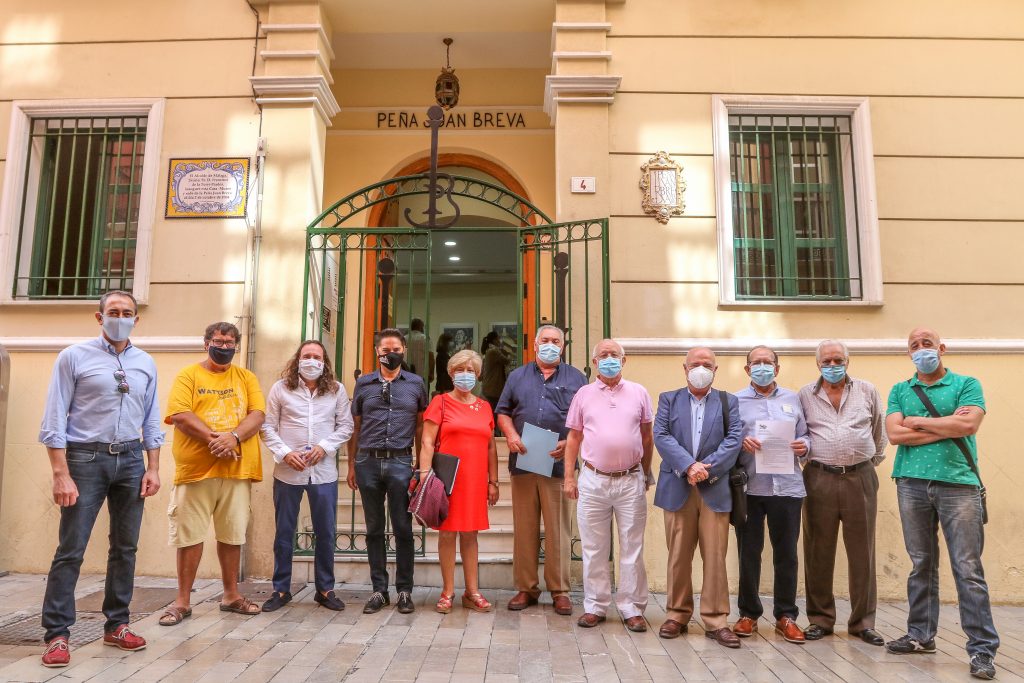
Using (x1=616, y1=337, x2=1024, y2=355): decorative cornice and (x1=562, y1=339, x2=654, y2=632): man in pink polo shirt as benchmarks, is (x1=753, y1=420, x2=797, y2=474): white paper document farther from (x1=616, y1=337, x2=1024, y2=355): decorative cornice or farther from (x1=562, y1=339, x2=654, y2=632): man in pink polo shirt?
(x1=616, y1=337, x2=1024, y2=355): decorative cornice

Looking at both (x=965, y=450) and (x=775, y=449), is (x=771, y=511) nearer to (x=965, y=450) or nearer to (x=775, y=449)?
(x=775, y=449)

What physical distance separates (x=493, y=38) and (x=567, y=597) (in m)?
5.57

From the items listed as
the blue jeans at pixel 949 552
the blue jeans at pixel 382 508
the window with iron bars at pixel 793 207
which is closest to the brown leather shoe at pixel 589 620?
the blue jeans at pixel 382 508

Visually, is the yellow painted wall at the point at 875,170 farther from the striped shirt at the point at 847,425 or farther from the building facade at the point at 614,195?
the striped shirt at the point at 847,425

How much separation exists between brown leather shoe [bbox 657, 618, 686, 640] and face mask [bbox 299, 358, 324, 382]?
2.81 meters

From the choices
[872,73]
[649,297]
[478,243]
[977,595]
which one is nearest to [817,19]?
[872,73]

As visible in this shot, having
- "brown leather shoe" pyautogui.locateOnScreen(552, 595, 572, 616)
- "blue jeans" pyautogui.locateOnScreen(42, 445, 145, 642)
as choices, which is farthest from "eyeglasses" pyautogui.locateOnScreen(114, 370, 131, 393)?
"brown leather shoe" pyautogui.locateOnScreen(552, 595, 572, 616)

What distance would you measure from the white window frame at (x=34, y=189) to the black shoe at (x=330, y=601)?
3034 millimetres

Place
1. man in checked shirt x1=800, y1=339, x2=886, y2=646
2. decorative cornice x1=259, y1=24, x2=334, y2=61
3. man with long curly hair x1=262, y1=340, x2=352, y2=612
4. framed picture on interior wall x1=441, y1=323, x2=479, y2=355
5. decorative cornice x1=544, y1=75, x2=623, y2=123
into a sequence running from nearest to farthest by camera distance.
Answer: man in checked shirt x1=800, y1=339, x2=886, y2=646 → man with long curly hair x1=262, y1=340, x2=352, y2=612 → decorative cornice x1=544, y1=75, x2=623, y2=123 → decorative cornice x1=259, y1=24, x2=334, y2=61 → framed picture on interior wall x1=441, y1=323, x2=479, y2=355

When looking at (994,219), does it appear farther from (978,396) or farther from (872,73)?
(978,396)

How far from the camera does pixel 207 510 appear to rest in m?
4.91

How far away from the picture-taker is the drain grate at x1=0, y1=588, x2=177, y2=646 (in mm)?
4391

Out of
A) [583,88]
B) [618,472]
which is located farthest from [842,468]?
[583,88]

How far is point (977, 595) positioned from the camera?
418cm
